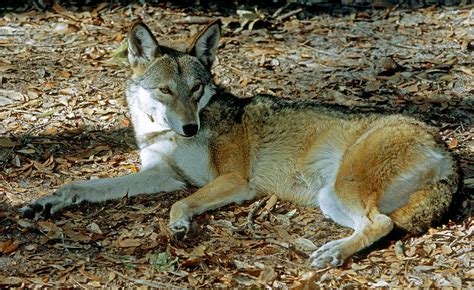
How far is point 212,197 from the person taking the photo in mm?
6633

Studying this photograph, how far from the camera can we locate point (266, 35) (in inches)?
410

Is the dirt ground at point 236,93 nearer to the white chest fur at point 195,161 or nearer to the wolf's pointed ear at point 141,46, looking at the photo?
the white chest fur at point 195,161

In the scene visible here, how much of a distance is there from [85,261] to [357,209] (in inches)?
87.7

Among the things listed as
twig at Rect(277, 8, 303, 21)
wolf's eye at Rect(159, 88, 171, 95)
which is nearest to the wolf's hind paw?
wolf's eye at Rect(159, 88, 171, 95)

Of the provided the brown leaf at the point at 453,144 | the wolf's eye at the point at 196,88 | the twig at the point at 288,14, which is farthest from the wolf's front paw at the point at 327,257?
the twig at the point at 288,14

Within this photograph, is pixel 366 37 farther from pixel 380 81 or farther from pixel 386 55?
pixel 380 81

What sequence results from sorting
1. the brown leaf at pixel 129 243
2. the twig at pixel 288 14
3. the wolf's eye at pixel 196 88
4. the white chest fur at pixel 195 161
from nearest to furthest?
the brown leaf at pixel 129 243 → the white chest fur at pixel 195 161 → the wolf's eye at pixel 196 88 → the twig at pixel 288 14

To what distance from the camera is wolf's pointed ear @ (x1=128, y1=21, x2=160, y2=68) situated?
6977 mm

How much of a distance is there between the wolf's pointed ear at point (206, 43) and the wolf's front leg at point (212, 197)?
Answer: 4.32 feet

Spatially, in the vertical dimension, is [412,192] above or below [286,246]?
above

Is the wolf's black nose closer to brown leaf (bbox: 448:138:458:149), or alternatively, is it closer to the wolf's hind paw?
the wolf's hind paw

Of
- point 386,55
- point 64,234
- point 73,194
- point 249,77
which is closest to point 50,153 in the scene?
point 73,194

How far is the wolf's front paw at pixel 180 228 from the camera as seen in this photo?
618 centimetres

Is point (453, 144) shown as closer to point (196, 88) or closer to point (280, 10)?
point (196, 88)
